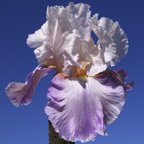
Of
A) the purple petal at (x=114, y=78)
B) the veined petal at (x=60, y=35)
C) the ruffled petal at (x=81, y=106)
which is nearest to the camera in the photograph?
the ruffled petal at (x=81, y=106)

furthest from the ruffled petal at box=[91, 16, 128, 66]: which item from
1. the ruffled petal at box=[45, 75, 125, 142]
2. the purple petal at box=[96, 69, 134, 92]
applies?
the ruffled petal at box=[45, 75, 125, 142]

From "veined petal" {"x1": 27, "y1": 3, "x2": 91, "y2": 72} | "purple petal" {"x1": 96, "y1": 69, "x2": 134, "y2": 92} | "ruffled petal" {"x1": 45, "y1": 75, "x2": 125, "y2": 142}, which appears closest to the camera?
"ruffled petal" {"x1": 45, "y1": 75, "x2": 125, "y2": 142}

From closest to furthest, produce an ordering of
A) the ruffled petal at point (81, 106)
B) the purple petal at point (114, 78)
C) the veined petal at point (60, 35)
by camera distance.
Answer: the ruffled petal at point (81, 106), the purple petal at point (114, 78), the veined petal at point (60, 35)

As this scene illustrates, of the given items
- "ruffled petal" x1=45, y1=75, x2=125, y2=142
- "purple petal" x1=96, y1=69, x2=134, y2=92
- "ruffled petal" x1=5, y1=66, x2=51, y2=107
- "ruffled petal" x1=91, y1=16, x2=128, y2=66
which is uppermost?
"ruffled petal" x1=91, y1=16, x2=128, y2=66

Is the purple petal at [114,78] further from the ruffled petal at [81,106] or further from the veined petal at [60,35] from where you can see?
the veined petal at [60,35]

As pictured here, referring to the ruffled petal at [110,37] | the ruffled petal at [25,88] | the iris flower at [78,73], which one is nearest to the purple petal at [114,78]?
the iris flower at [78,73]

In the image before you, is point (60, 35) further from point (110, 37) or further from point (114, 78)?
point (114, 78)

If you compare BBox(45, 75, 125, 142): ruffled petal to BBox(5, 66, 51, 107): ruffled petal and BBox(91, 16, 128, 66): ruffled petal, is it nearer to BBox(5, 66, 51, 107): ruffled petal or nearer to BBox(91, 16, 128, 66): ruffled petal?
BBox(5, 66, 51, 107): ruffled petal

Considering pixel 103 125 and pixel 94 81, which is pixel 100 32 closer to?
pixel 94 81
